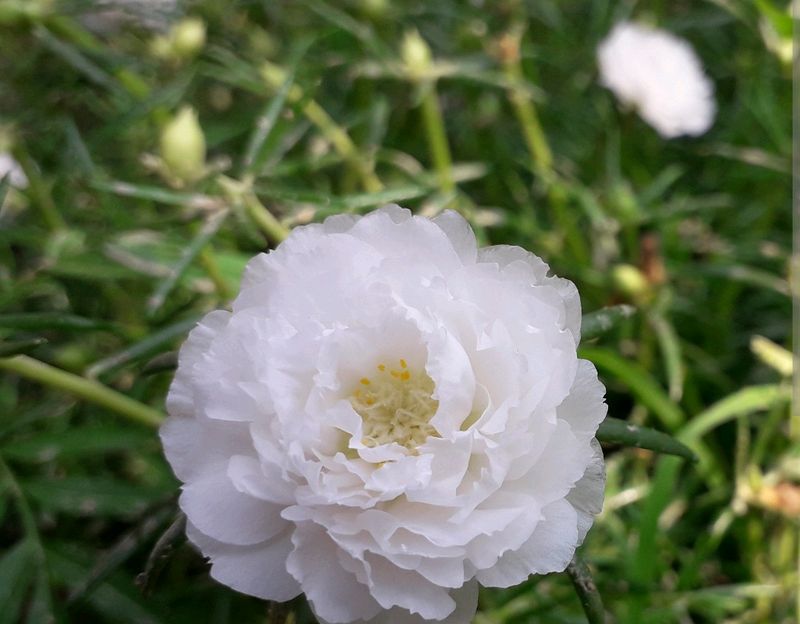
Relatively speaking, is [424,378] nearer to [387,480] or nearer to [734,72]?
[387,480]

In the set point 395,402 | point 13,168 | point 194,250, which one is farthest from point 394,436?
point 13,168

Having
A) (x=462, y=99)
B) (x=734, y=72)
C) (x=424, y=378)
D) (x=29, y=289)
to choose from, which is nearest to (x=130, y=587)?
(x=29, y=289)

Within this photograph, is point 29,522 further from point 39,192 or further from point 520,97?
point 520,97

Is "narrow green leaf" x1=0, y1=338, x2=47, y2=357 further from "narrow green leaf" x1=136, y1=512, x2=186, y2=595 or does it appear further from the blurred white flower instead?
the blurred white flower

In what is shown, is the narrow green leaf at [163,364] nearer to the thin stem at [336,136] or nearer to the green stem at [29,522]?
the green stem at [29,522]

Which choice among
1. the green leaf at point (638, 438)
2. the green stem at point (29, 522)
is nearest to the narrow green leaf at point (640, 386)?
the green leaf at point (638, 438)

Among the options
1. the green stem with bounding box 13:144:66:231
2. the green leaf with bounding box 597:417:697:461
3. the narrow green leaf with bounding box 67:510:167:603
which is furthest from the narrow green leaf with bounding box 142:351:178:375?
the green stem with bounding box 13:144:66:231
